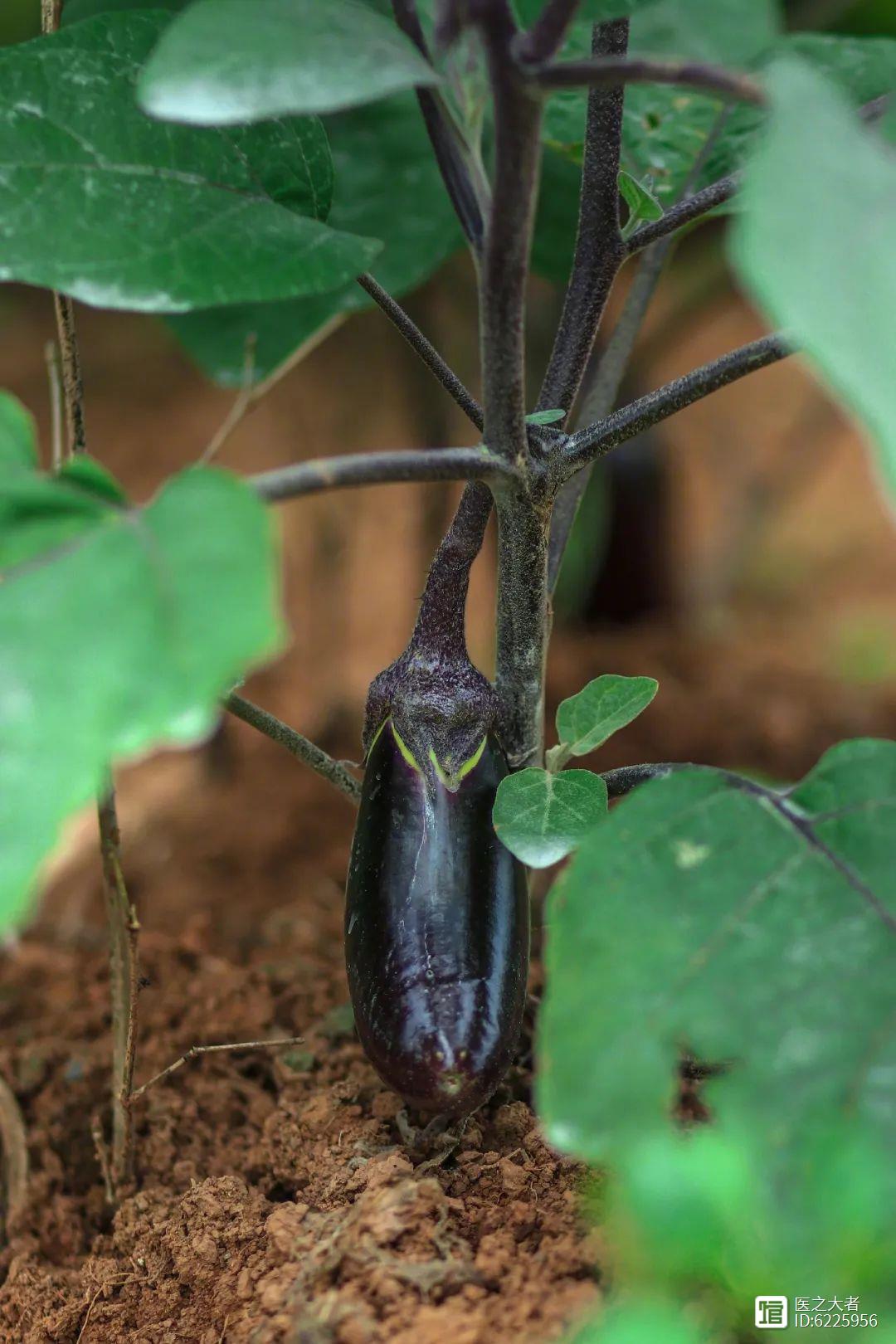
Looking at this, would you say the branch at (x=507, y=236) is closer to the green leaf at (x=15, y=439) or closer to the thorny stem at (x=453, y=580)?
the thorny stem at (x=453, y=580)

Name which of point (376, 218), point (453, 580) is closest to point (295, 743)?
point (453, 580)

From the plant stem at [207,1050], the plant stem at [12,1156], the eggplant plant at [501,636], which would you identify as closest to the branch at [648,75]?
the eggplant plant at [501,636]

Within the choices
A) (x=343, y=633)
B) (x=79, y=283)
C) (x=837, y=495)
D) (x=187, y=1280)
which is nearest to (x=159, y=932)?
(x=187, y=1280)

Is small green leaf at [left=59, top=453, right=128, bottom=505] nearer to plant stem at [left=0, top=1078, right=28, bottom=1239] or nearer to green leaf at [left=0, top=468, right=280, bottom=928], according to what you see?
green leaf at [left=0, top=468, right=280, bottom=928]

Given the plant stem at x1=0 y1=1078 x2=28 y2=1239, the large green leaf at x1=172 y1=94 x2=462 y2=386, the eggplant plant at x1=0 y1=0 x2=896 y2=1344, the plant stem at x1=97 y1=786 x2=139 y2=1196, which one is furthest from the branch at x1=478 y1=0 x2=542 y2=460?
the plant stem at x1=0 y1=1078 x2=28 y2=1239

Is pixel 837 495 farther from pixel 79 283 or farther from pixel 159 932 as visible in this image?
pixel 79 283

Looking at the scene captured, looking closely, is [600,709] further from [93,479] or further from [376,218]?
[376,218]
